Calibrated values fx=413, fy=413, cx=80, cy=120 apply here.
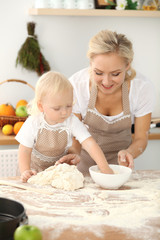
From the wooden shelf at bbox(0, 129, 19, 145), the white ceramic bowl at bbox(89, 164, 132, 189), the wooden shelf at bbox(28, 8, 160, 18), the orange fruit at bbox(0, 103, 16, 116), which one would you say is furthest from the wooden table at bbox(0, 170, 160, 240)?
the wooden shelf at bbox(28, 8, 160, 18)

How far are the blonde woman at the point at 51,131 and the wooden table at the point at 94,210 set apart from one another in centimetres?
14

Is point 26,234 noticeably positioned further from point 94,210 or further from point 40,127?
point 40,127

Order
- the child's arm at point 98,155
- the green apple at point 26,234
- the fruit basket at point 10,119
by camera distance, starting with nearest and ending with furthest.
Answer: the green apple at point 26,234, the child's arm at point 98,155, the fruit basket at point 10,119

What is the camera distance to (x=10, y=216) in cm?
117

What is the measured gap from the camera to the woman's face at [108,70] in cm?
191

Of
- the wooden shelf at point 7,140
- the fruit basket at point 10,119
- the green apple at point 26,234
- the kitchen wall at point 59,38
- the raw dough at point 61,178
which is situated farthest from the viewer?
the kitchen wall at point 59,38

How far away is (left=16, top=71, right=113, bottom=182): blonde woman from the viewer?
1.77 meters

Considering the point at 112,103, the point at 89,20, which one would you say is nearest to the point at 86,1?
the point at 89,20

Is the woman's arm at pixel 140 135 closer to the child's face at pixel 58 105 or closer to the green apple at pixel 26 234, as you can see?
the child's face at pixel 58 105

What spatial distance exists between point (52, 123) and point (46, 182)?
326mm

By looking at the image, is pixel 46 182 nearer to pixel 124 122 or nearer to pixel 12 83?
pixel 124 122

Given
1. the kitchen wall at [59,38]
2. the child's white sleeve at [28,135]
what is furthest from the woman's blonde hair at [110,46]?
the kitchen wall at [59,38]

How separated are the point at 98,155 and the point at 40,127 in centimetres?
30

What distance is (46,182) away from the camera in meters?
1.67
